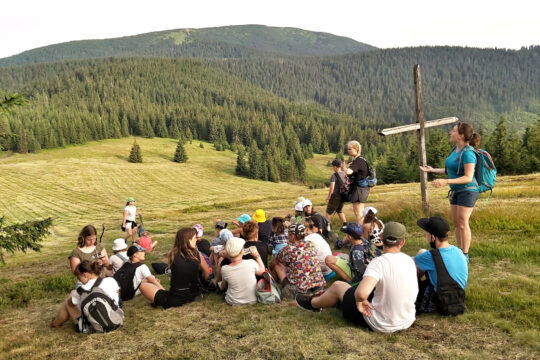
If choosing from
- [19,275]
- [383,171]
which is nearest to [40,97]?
[383,171]

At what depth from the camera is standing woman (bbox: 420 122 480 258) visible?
7266 millimetres

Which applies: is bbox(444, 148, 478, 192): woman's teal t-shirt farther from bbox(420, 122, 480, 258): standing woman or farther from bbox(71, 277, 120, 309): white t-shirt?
bbox(71, 277, 120, 309): white t-shirt

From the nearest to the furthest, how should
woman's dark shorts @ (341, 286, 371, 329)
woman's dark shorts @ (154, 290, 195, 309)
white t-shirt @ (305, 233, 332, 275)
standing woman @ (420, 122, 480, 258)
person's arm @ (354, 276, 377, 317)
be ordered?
person's arm @ (354, 276, 377, 317) → woman's dark shorts @ (341, 286, 371, 329) → standing woman @ (420, 122, 480, 258) → woman's dark shorts @ (154, 290, 195, 309) → white t-shirt @ (305, 233, 332, 275)

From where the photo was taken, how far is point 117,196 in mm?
68188

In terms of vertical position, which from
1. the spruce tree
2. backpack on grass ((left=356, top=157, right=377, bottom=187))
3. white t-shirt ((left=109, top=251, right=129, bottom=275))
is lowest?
the spruce tree

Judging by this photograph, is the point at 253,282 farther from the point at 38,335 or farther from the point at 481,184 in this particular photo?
the point at 481,184

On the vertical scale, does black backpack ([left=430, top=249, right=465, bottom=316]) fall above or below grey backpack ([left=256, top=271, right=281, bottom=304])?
above

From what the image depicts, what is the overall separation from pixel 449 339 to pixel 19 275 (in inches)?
577

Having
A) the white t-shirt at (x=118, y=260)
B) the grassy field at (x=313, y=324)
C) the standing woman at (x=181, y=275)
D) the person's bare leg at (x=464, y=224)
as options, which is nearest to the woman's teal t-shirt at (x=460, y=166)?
the person's bare leg at (x=464, y=224)

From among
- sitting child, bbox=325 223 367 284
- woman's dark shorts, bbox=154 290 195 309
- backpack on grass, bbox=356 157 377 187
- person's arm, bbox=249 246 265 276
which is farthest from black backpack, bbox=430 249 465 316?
backpack on grass, bbox=356 157 377 187

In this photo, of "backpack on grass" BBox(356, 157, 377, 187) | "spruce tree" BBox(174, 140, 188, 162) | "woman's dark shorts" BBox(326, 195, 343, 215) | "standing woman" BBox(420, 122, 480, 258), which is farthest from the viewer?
"spruce tree" BBox(174, 140, 188, 162)

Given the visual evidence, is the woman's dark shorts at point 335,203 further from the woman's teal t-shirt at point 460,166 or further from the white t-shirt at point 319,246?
the woman's teal t-shirt at point 460,166

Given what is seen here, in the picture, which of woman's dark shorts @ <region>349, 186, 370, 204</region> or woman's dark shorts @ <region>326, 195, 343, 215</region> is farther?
woman's dark shorts @ <region>326, 195, 343, 215</region>

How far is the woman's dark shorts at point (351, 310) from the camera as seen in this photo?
5828 mm
